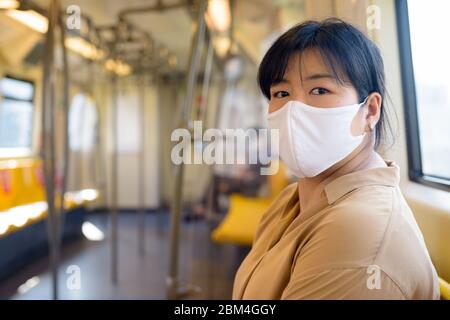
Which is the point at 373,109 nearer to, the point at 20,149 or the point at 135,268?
the point at 135,268

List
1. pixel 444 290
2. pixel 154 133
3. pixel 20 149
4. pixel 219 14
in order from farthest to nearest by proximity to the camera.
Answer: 1. pixel 154 133
2. pixel 20 149
3. pixel 219 14
4. pixel 444 290

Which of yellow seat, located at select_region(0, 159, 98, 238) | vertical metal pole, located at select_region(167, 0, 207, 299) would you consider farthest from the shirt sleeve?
yellow seat, located at select_region(0, 159, 98, 238)

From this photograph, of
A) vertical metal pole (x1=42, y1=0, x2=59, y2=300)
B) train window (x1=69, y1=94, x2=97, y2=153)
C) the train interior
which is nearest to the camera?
the train interior

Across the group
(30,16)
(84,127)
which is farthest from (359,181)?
(84,127)

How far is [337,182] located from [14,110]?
3125mm

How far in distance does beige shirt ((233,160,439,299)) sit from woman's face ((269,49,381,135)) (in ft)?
0.31

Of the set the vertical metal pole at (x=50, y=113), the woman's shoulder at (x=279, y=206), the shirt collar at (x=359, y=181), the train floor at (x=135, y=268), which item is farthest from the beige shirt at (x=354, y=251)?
the train floor at (x=135, y=268)

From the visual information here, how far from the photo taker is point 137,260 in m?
2.86

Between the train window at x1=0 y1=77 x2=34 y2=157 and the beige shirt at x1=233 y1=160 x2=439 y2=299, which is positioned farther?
the train window at x1=0 y1=77 x2=34 y2=157

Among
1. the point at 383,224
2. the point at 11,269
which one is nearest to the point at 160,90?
the point at 11,269

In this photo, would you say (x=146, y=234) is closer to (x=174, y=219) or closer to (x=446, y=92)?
(x=174, y=219)

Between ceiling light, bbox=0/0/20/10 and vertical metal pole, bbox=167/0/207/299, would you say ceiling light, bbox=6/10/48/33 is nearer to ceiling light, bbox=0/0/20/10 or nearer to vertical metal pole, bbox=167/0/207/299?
ceiling light, bbox=0/0/20/10

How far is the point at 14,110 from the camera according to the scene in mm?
2781

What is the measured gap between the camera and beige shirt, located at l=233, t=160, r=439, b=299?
414 mm
